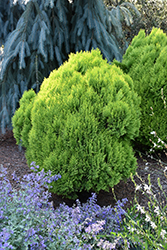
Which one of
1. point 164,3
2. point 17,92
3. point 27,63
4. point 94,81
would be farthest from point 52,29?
point 164,3

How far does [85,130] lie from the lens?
2.44 metres

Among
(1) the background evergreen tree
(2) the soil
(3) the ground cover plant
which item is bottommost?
(3) the ground cover plant

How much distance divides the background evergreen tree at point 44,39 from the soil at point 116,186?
53 centimetres

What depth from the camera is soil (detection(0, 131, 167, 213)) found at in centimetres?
296

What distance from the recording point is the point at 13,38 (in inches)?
158

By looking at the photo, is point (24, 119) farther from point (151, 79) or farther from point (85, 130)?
point (151, 79)

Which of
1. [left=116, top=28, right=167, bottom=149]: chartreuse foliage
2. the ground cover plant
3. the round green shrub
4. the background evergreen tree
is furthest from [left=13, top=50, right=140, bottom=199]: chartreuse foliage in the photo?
the background evergreen tree

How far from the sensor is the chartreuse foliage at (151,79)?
146 inches

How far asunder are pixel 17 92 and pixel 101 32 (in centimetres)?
200

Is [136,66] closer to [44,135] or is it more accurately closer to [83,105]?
[83,105]

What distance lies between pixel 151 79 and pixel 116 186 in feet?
5.96

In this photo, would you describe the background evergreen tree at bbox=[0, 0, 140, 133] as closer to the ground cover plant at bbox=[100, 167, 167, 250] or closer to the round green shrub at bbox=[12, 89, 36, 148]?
the round green shrub at bbox=[12, 89, 36, 148]

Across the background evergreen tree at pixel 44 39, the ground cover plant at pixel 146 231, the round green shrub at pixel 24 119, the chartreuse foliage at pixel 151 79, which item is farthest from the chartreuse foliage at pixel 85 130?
the background evergreen tree at pixel 44 39

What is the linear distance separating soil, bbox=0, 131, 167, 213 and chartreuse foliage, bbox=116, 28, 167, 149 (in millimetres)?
538
